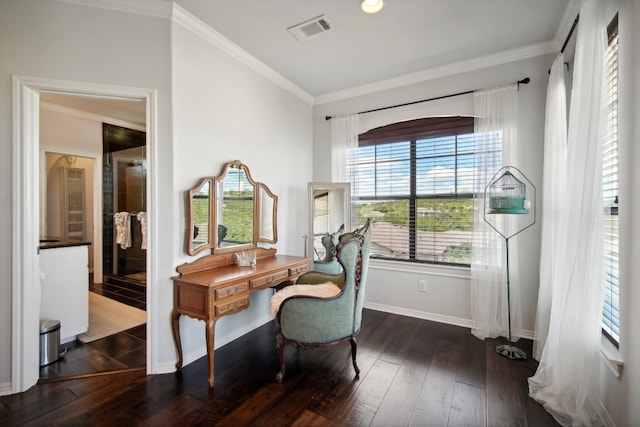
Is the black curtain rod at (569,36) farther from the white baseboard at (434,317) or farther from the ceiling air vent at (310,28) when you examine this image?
the white baseboard at (434,317)

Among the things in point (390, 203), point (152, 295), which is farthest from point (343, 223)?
point (152, 295)

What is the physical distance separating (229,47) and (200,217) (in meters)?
1.63

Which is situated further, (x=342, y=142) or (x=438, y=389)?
(x=342, y=142)

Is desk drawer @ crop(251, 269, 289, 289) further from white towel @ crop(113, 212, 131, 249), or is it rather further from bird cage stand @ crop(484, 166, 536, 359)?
white towel @ crop(113, 212, 131, 249)

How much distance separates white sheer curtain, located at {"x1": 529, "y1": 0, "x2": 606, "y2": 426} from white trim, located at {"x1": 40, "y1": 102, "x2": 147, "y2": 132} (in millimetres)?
5434

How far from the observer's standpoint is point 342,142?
3770 millimetres

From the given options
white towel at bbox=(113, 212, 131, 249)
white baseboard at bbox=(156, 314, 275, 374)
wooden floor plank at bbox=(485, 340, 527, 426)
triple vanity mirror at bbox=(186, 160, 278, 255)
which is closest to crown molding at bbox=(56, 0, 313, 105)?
triple vanity mirror at bbox=(186, 160, 278, 255)

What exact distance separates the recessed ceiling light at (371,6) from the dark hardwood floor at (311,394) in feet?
9.23

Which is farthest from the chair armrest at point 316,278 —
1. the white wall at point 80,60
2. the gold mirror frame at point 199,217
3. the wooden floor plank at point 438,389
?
the white wall at point 80,60

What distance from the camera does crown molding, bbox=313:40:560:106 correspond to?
274 cm

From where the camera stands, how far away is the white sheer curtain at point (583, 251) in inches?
63.3

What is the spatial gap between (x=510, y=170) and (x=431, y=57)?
4.58 feet

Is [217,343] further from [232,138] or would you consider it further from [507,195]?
[507,195]

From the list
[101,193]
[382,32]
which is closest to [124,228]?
[101,193]
